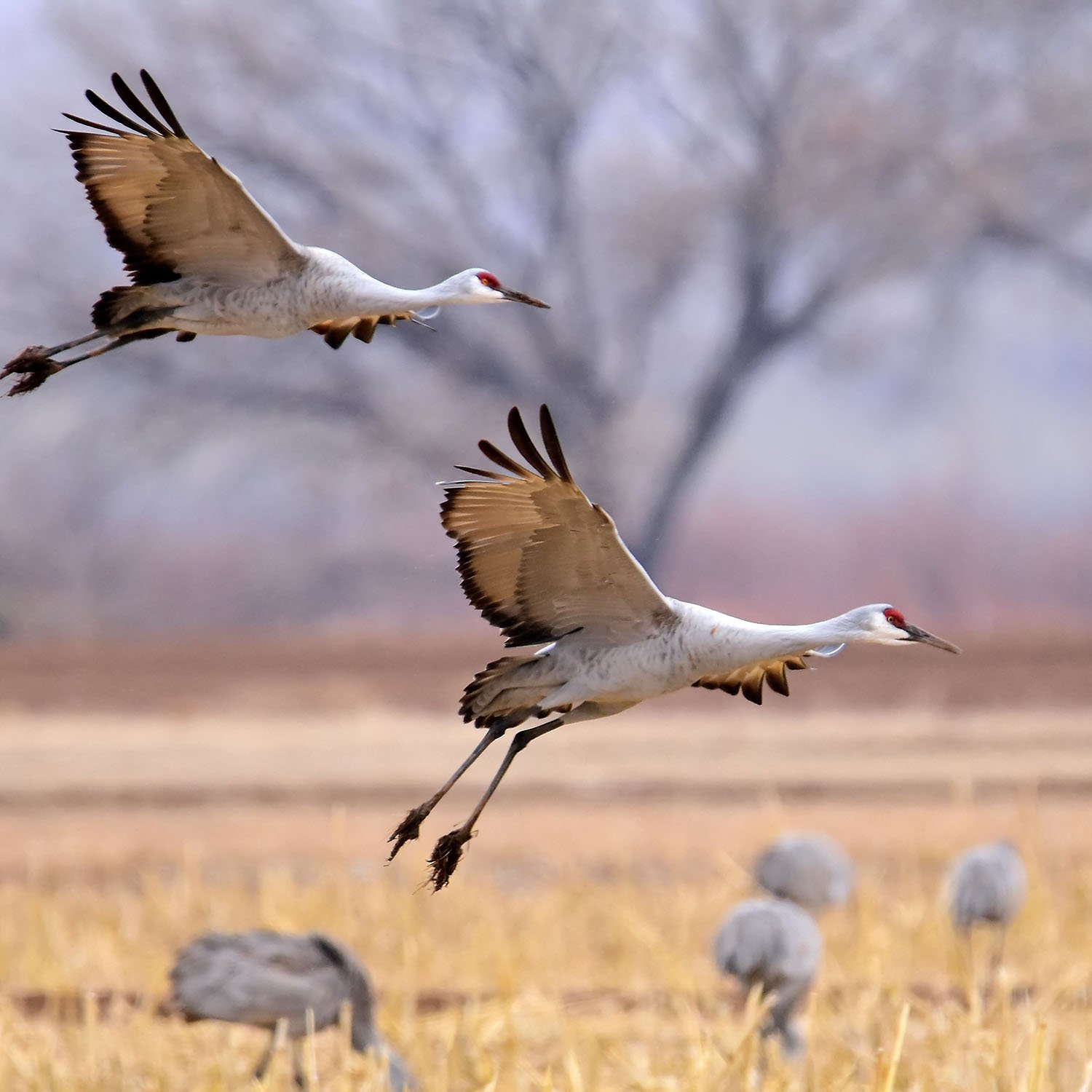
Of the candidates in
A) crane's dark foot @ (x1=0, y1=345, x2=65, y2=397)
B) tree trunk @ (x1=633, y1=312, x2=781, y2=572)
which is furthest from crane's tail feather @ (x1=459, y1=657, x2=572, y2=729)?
tree trunk @ (x1=633, y1=312, x2=781, y2=572)

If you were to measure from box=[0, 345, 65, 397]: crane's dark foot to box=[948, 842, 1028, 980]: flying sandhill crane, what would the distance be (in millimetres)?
3204

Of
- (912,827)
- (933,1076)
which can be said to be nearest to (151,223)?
(933,1076)

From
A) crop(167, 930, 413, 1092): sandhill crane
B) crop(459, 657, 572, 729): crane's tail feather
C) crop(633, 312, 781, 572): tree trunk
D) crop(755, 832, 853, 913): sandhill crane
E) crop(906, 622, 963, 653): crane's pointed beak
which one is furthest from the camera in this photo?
crop(633, 312, 781, 572): tree trunk

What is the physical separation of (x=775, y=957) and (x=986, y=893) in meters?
1.11

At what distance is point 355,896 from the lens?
5.06 metres

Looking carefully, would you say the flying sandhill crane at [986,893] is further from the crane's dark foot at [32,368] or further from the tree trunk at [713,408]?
the tree trunk at [713,408]

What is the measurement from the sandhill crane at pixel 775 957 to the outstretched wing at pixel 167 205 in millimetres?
2128

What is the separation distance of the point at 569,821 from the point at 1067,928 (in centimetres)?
317

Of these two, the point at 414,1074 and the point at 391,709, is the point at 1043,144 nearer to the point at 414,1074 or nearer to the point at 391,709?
the point at 391,709

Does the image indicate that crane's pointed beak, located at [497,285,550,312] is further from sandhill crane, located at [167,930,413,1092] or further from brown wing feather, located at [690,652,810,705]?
sandhill crane, located at [167,930,413,1092]

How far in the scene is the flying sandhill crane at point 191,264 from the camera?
1.40 m

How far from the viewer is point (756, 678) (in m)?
1.61

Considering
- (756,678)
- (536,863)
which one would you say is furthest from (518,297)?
(536,863)

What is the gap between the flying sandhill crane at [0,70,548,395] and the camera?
1401mm
